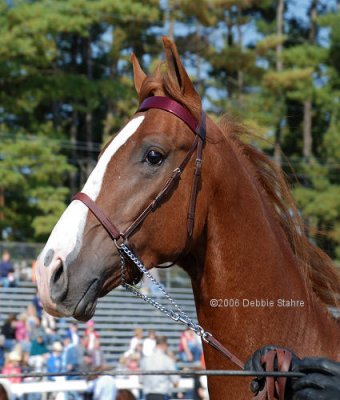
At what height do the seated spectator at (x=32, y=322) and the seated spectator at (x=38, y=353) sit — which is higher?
the seated spectator at (x=38, y=353)

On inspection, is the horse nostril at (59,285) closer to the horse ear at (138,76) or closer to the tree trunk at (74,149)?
the horse ear at (138,76)

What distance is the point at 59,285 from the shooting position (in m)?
3.33

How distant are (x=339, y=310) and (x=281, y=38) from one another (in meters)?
28.8

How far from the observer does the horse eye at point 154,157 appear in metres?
Result: 3.59

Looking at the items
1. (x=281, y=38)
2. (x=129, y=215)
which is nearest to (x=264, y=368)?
(x=129, y=215)

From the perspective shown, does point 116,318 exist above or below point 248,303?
below

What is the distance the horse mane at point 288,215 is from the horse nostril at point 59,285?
104 cm

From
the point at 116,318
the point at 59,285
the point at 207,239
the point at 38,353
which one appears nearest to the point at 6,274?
the point at 116,318

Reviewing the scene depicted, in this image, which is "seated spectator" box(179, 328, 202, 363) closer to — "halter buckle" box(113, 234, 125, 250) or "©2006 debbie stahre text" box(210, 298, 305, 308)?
"©2006 debbie stahre text" box(210, 298, 305, 308)

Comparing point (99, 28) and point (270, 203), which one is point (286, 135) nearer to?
point (99, 28)

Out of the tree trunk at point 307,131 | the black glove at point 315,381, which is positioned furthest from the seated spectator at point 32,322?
the tree trunk at point 307,131

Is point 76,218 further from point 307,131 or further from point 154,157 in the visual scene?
point 307,131

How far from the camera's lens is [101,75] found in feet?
113

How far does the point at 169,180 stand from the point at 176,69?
54 cm
